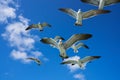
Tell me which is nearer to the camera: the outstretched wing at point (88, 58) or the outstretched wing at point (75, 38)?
the outstretched wing at point (75, 38)

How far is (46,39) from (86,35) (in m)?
3.84

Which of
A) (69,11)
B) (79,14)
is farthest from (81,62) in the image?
(69,11)

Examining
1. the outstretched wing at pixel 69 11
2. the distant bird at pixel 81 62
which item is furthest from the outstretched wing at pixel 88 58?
the outstretched wing at pixel 69 11

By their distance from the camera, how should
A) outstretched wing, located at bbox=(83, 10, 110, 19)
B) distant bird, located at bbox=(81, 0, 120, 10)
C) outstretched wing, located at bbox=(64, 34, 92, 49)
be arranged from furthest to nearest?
distant bird, located at bbox=(81, 0, 120, 10)
outstretched wing, located at bbox=(83, 10, 110, 19)
outstretched wing, located at bbox=(64, 34, 92, 49)

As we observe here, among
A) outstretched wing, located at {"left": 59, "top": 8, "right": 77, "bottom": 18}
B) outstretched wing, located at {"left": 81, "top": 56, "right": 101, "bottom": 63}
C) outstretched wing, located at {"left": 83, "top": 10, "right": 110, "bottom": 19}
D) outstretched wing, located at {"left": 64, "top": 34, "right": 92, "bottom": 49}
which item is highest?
outstretched wing, located at {"left": 59, "top": 8, "right": 77, "bottom": 18}

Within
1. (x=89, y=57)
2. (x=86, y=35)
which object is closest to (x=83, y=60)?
(x=89, y=57)

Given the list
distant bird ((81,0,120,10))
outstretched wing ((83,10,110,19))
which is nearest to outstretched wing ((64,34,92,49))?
outstretched wing ((83,10,110,19))

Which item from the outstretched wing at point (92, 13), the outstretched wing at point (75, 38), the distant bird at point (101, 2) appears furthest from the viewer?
the distant bird at point (101, 2)

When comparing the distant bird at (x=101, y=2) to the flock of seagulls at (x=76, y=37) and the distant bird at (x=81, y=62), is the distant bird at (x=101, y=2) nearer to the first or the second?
the flock of seagulls at (x=76, y=37)

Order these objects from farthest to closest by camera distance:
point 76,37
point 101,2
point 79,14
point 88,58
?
1. point 88,58
2. point 79,14
3. point 101,2
4. point 76,37

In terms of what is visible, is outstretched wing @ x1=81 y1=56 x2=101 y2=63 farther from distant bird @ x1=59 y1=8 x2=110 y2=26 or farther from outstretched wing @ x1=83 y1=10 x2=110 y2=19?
outstretched wing @ x1=83 y1=10 x2=110 y2=19

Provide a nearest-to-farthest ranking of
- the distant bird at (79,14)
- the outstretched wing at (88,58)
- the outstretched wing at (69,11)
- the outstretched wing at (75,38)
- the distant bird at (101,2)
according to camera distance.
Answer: the outstretched wing at (75,38) < the distant bird at (101,2) < the distant bird at (79,14) < the outstretched wing at (69,11) < the outstretched wing at (88,58)

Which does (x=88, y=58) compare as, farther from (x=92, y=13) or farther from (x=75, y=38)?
(x=75, y=38)

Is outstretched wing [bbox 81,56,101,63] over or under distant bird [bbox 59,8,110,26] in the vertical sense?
under
